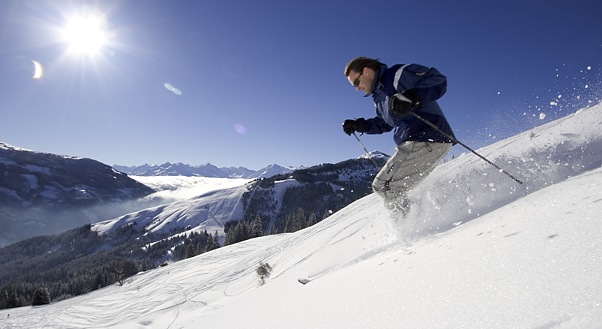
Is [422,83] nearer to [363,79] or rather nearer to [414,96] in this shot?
[414,96]

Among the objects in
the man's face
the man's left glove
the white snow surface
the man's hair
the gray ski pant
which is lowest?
the white snow surface

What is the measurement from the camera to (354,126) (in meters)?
5.99

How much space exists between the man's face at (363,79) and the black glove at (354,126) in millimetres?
1055

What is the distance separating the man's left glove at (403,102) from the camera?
3.90 m

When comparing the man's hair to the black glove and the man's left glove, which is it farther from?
the black glove

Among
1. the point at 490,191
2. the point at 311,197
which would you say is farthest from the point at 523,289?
the point at 311,197

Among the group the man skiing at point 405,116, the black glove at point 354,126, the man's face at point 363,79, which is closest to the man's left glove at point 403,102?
the man skiing at point 405,116

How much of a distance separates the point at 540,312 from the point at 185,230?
19834 centimetres

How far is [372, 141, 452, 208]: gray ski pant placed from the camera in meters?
4.79

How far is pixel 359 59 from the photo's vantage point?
475 cm

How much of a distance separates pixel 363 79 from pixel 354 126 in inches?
53.3

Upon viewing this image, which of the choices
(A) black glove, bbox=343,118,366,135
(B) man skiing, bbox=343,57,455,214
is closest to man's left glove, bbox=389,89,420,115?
(B) man skiing, bbox=343,57,455,214

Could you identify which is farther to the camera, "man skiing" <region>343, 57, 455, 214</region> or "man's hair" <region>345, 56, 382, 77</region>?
"man's hair" <region>345, 56, 382, 77</region>

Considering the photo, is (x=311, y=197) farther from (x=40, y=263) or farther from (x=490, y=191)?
(x=490, y=191)
